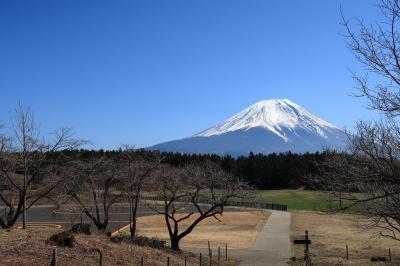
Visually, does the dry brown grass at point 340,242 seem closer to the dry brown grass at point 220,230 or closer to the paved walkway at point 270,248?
the paved walkway at point 270,248

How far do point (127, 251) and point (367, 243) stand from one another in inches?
1218

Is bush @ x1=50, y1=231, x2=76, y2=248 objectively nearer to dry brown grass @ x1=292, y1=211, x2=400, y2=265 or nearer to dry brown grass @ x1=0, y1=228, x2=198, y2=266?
dry brown grass @ x1=0, y1=228, x2=198, y2=266

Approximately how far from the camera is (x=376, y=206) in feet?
37.3

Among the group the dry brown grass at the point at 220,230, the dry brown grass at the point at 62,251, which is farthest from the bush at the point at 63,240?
the dry brown grass at the point at 220,230

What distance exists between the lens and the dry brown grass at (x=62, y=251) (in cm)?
1439

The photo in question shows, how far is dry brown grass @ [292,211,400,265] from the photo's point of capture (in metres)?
33.9

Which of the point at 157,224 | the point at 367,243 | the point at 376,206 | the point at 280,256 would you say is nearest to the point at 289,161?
the point at 157,224

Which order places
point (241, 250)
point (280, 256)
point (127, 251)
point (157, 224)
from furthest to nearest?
point (157, 224)
point (241, 250)
point (280, 256)
point (127, 251)

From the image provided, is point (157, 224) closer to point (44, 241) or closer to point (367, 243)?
point (367, 243)

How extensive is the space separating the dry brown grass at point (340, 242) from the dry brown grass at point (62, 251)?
10336 millimetres

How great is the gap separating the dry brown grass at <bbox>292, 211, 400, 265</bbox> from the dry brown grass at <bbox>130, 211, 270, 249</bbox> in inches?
184

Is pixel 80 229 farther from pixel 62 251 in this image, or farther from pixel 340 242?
pixel 340 242

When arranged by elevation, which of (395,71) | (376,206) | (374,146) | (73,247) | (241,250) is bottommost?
(241,250)

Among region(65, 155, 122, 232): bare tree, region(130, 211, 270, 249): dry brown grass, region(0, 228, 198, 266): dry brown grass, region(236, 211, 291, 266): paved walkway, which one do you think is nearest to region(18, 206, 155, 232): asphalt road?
region(130, 211, 270, 249): dry brown grass
